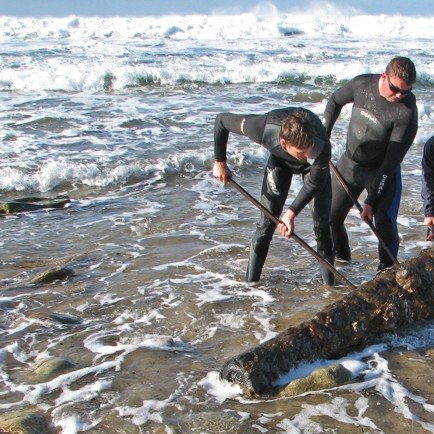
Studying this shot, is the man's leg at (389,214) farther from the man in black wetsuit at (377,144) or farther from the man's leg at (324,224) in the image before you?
the man's leg at (324,224)

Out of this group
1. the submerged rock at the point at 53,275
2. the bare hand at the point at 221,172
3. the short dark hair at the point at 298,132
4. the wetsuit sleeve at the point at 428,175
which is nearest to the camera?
the short dark hair at the point at 298,132

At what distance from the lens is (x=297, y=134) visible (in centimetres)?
421

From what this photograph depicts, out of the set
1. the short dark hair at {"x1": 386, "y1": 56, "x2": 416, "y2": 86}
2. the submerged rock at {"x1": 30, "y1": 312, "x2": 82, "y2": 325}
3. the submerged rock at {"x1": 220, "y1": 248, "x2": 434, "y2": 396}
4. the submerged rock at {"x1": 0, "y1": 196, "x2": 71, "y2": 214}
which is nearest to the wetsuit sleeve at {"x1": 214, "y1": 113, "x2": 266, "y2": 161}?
the short dark hair at {"x1": 386, "y1": 56, "x2": 416, "y2": 86}

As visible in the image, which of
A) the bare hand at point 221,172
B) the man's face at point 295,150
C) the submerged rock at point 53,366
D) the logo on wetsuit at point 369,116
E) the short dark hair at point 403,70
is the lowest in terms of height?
the submerged rock at point 53,366

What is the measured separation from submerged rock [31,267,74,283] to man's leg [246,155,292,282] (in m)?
1.78

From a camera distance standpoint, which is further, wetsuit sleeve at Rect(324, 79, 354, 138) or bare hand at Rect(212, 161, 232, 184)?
wetsuit sleeve at Rect(324, 79, 354, 138)

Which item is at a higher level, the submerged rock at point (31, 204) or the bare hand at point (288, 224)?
the bare hand at point (288, 224)

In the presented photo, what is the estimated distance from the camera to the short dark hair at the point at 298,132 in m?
4.21

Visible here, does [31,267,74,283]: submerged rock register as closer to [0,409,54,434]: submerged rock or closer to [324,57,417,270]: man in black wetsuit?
[0,409,54,434]: submerged rock

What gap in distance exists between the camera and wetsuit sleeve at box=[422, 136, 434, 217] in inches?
187

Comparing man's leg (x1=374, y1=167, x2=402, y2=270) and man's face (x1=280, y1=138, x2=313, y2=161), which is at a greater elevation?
man's face (x1=280, y1=138, x2=313, y2=161)

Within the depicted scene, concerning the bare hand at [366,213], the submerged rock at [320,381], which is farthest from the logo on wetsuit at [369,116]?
the submerged rock at [320,381]

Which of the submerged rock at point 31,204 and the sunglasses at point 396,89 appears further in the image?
the submerged rock at point 31,204

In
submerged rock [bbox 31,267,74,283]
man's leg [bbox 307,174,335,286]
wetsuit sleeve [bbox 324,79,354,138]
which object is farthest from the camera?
submerged rock [bbox 31,267,74,283]
